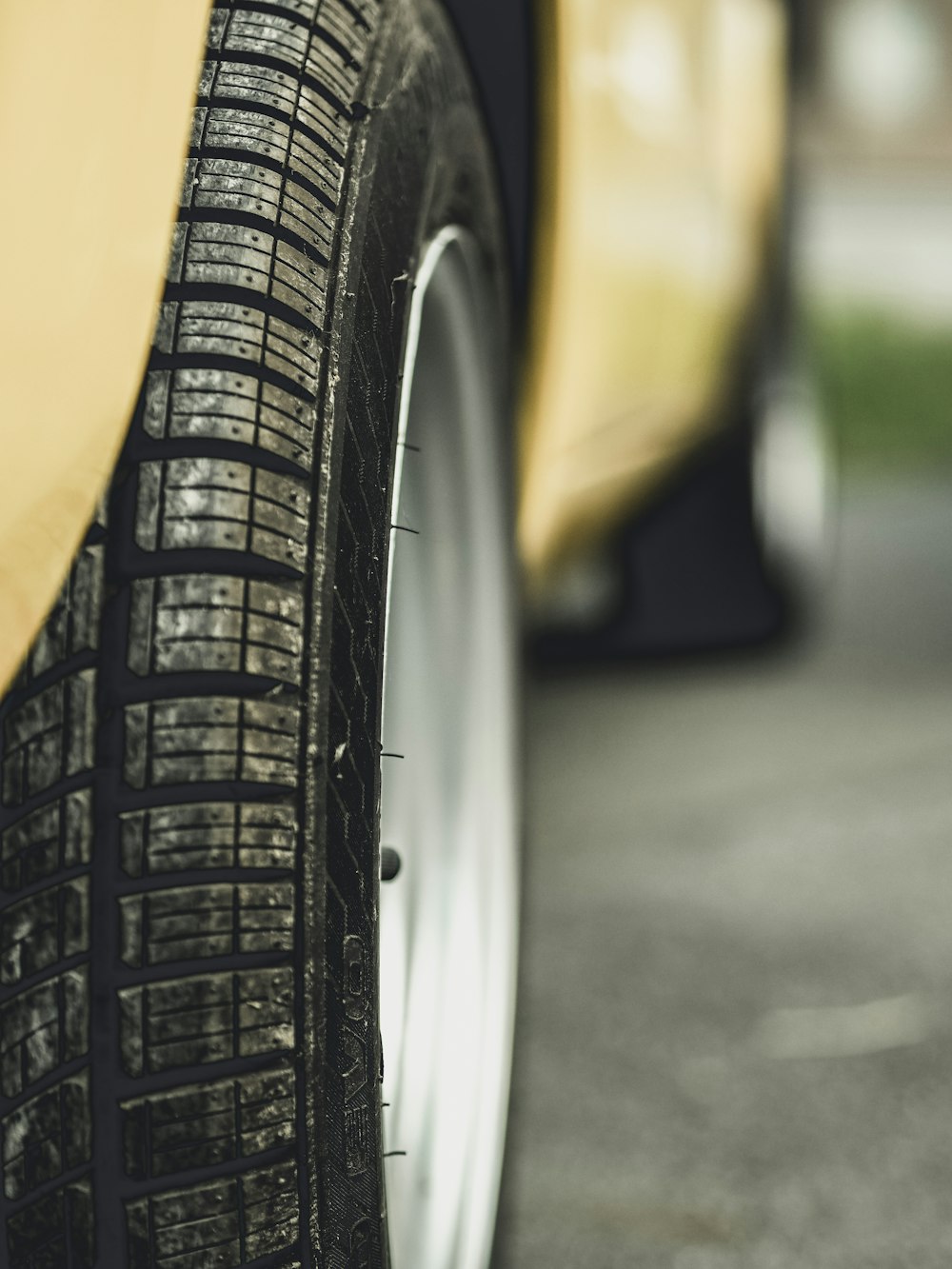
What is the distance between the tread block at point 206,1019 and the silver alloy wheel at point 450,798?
1.20 feet

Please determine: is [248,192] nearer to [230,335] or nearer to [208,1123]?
[230,335]

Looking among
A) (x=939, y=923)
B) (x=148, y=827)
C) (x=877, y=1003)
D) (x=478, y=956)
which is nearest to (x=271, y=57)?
(x=148, y=827)

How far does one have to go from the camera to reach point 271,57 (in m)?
0.93

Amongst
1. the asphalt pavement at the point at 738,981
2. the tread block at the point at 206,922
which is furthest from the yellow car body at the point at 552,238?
the asphalt pavement at the point at 738,981

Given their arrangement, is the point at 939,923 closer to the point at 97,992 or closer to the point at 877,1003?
the point at 877,1003

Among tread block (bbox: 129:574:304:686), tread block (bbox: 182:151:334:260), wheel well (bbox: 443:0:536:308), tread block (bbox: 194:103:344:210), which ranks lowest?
tread block (bbox: 129:574:304:686)

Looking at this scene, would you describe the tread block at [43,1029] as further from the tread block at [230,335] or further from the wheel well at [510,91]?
the wheel well at [510,91]

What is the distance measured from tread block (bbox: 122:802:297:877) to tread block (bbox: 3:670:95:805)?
0.13 ft

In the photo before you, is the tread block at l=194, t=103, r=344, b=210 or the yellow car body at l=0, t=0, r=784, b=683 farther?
the tread block at l=194, t=103, r=344, b=210

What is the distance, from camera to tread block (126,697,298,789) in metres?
0.81

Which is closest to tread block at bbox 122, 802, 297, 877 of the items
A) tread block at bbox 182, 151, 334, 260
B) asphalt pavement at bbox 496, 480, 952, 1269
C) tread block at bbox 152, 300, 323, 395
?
tread block at bbox 152, 300, 323, 395

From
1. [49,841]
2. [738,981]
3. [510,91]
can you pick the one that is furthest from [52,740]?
[738,981]

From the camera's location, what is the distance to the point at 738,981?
208 centimetres

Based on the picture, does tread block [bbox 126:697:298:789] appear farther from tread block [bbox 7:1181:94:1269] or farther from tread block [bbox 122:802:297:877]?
tread block [bbox 7:1181:94:1269]
